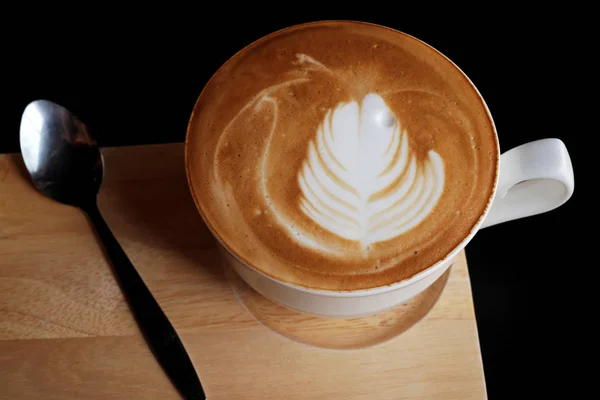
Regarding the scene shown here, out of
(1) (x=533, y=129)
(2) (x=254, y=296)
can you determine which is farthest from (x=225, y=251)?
(1) (x=533, y=129)

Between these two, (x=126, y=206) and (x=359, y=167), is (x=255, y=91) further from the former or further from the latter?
→ (x=126, y=206)

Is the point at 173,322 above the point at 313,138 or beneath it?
beneath

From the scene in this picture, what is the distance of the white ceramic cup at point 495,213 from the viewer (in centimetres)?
69

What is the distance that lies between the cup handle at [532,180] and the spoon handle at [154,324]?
0.37m

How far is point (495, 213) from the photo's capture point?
776 millimetres

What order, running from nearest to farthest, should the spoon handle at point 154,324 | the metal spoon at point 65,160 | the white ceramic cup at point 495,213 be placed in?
the white ceramic cup at point 495,213, the spoon handle at point 154,324, the metal spoon at point 65,160

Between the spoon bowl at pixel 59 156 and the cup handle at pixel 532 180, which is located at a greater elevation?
the spoon bowl at pixel 59 156

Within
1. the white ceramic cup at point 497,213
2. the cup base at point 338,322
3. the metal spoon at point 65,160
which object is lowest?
the cup base at point 338,322

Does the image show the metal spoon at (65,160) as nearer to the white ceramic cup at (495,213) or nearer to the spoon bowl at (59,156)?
the spoon bowl at (59,156)

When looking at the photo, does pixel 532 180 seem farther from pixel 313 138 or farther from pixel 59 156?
pixel 59 156

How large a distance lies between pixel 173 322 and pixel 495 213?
39cm

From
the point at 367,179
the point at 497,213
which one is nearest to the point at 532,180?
the point at 497,213

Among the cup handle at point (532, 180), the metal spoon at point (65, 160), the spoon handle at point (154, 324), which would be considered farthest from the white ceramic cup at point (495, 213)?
the metal spoon at point (65, 160)

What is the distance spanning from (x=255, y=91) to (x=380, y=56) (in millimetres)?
148
